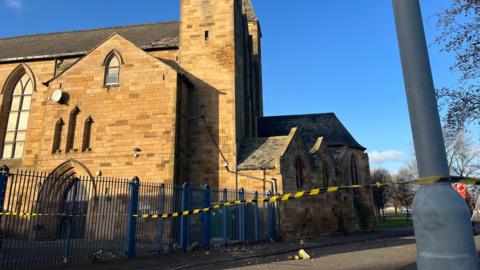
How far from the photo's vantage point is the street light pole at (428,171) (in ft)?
5.61

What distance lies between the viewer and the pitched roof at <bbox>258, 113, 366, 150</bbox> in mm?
26328

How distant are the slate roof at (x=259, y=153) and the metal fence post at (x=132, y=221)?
26.2 feet

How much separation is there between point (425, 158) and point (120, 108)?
1814 cm

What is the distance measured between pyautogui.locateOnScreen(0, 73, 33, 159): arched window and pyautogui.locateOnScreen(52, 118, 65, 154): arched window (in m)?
4.83

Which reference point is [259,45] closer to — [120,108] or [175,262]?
[120,108]

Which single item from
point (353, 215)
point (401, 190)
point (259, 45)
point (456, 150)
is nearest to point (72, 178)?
point (353, 215)

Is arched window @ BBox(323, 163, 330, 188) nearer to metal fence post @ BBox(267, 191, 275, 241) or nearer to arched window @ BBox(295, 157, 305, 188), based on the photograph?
arched window @ BBox(295, 157, 305, 188)

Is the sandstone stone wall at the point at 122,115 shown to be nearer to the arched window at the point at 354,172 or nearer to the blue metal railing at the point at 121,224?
the blue metal railing at the point at 121,224

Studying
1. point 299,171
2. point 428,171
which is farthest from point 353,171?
point 428,171

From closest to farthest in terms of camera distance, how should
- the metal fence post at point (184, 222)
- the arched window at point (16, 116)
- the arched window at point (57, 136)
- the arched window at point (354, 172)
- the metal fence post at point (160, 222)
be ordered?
the metal fence post at point (160, 222)
the metal fence post at point (184, 222)
the arched window at point (57, 136)
the arched window at point (16, 116)
the arched window at point (354, 172)

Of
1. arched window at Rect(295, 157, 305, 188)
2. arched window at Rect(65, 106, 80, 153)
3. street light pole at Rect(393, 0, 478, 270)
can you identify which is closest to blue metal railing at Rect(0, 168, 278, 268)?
arched window at Rect(65, 106, 80, 153)

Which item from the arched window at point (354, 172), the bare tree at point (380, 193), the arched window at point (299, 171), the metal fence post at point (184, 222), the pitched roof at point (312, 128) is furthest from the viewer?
the bare tree at point (380, 193)

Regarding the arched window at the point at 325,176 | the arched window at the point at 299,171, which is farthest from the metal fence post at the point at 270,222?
the arched window at the point at 325,176

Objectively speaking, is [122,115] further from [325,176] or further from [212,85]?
[325,176]
